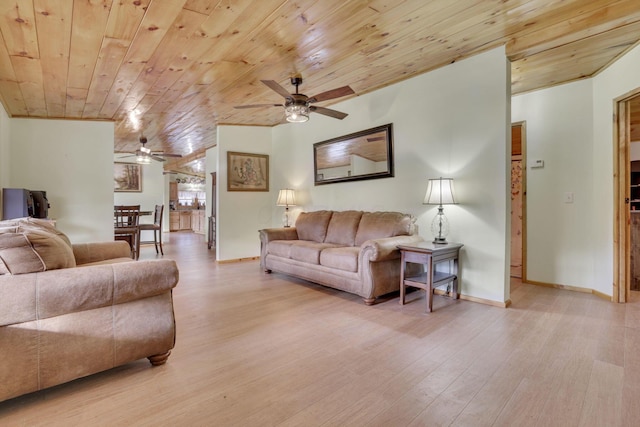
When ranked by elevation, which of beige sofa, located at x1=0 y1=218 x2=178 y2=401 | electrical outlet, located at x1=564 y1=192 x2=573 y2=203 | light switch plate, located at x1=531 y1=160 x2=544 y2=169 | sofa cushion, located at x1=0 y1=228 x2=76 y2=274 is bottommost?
beige sofa, located at x1=0 y1=218 x2=178 y2=401

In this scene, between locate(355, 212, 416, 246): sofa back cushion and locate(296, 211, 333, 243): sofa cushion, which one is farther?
locate(296, 211, 333, 243): sofa cushion

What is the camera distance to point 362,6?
7.33 feet

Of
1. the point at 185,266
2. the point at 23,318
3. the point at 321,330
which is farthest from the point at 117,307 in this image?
the point at 185,266

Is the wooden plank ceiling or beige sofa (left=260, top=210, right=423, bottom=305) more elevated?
the wooden plank ceiling

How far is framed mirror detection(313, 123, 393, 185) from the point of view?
3.97 m

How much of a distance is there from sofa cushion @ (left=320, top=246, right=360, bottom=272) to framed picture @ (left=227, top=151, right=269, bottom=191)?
105 inches

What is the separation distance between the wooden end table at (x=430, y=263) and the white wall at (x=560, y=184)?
4.54 ft

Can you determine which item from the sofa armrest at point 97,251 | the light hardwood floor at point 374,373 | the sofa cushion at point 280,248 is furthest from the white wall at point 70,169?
the light hardwood floor at point 374,373

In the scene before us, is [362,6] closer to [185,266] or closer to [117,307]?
[117,307]

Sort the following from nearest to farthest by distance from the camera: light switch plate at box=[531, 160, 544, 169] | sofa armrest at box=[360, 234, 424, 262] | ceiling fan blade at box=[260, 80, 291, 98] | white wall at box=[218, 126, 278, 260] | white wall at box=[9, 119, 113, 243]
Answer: ceiling fan blade at box=[260, 80, 291, 98] < sofa armrest at box=[360, 234, 424, 262] < light switch plate at box=[531, 160, 544, 169] < white wall at box=[9, 119, 113, 243] < white wall at box=[218, 126, 278, 260]

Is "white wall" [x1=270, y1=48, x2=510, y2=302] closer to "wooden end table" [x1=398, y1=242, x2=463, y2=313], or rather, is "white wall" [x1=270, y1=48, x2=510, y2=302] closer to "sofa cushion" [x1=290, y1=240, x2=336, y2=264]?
"wooden end table" [x1=398, y1=242, x2=463, y2=313]

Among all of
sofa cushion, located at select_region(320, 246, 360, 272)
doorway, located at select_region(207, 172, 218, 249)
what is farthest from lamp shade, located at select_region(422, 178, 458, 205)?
doorway, located at select_region(207, 172, 218, 249)

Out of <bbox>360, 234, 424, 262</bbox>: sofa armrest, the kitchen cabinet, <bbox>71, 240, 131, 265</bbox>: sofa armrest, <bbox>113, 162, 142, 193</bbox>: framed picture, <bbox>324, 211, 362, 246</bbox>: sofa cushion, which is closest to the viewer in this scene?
<bbox>71, 240, 131, 265</bbox>: sofa armrest

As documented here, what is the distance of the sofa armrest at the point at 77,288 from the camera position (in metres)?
1.48
